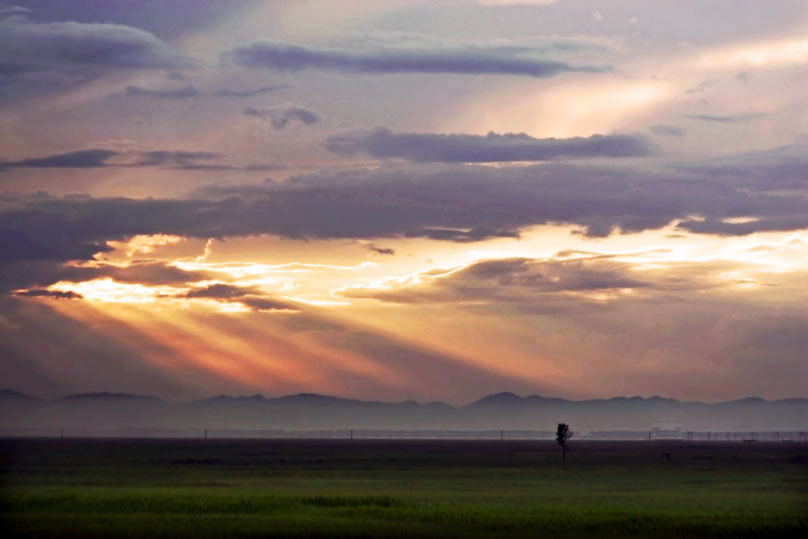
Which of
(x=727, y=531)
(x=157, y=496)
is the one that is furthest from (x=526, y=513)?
(x=157, y=496)

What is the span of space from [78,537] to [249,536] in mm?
7646

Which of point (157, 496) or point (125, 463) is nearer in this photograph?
point (157, 496)

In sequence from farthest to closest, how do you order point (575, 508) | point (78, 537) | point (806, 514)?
point (575, 508), point (806, 514), point (78, 537)

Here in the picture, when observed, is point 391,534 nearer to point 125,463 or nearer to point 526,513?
point 526,513

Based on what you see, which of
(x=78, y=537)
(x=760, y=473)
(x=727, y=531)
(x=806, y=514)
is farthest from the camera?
(x=760, y=473)

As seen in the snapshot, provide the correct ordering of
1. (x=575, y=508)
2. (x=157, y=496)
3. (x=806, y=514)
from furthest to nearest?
(x=157, y=496)
(x=575, y=508)
(x=806, y=514)

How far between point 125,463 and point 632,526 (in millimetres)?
92053

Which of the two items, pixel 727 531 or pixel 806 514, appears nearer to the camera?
pixel 727 531

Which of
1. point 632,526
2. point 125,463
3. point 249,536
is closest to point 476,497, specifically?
point 632,526

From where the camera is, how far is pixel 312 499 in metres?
68.6

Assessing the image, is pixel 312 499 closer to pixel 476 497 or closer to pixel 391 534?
pixel 476 497

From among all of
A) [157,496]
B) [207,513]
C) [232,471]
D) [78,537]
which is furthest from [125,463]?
[78,537]

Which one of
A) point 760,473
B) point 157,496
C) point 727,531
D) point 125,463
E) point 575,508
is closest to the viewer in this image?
point 727,531

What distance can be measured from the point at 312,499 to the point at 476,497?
40.3 feet
